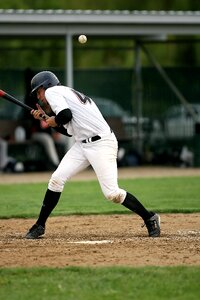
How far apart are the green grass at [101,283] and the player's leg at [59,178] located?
2.14 m

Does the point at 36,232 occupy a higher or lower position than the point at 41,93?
lower

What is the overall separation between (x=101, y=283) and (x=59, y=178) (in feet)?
8.96

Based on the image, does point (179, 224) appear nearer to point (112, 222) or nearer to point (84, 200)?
point (112, 222)

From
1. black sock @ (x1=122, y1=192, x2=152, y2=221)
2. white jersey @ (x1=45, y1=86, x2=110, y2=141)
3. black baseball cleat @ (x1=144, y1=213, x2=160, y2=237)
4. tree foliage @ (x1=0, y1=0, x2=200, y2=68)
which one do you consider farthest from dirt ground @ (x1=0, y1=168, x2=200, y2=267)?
tree foliage @ (x1=0, y1=0, x2=200, y2=68)

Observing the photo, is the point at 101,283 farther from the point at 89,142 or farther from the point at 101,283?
the point at 89,142

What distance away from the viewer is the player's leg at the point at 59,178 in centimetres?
996

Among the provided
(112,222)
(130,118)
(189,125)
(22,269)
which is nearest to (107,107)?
(130,118)

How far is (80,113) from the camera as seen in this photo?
388 inches

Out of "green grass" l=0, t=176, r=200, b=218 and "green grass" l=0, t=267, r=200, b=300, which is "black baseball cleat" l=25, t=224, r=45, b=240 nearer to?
"green grass" l=0, t=267, r=200, b=300

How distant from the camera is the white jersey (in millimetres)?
9766

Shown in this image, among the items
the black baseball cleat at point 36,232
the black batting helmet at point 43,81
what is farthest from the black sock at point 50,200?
the black batting helmet at point 43,81

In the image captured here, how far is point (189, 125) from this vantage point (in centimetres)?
2431

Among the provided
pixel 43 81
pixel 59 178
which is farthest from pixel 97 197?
pixel 43 81

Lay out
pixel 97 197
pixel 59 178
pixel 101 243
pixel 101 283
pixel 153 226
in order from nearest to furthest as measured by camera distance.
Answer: pixel 101 283 → pixel 101 243 → pixel 59 178 → pixel 153 226 → pixel 97 197
